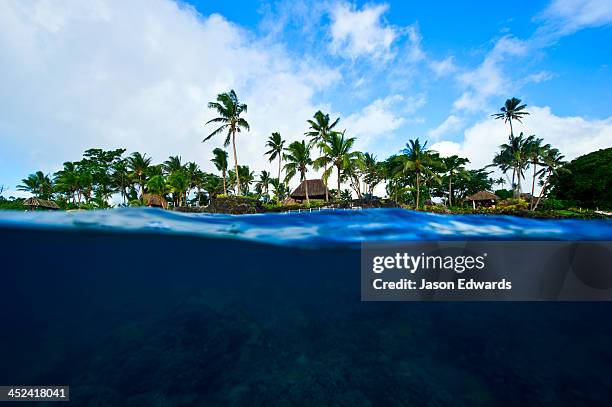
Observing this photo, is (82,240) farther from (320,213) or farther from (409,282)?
(409,282)

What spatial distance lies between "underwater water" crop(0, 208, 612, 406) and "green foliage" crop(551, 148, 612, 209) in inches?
971

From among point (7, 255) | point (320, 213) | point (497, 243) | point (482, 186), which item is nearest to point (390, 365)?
point (320, 213)

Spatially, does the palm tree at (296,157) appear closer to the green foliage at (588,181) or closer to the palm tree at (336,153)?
the palm tree at (336,153)

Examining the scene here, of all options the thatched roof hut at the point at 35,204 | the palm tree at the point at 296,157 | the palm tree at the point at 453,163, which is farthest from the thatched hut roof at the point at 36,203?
the palm tree at the point at 453,163

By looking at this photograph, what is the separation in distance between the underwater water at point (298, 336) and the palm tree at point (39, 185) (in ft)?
156

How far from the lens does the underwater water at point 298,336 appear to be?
7.54 metres

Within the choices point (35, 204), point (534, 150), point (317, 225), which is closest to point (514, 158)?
point (534, 150)

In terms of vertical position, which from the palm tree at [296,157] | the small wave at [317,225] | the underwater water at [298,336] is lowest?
the underwater water at [298,336]

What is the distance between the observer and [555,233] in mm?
11555

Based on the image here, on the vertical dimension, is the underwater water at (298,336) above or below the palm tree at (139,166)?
below

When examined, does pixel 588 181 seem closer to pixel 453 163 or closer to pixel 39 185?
pixel 453 163

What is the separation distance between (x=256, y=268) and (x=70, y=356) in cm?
1160

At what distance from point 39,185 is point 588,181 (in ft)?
290

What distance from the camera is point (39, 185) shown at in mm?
52312
